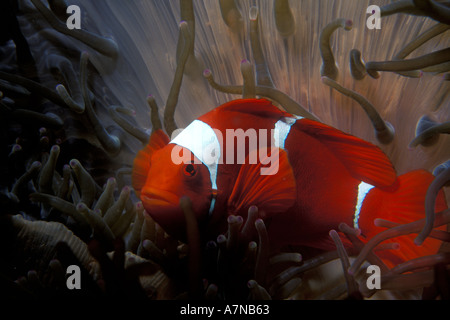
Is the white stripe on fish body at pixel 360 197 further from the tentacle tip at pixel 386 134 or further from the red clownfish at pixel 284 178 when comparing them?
the tentacle tip at pixel 386 134

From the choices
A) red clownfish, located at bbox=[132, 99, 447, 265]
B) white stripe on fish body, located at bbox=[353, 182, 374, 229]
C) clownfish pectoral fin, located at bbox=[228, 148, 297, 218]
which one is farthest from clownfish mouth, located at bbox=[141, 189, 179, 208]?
white stripe on fish body, located at bbox=[353, 182, 374, 229]

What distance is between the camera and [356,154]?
0.86 m

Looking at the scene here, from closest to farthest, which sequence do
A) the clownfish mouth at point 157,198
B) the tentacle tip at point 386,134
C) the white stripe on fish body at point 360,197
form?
the clownfish mouth at point 157,198, the white stripe on fish body at point 360,197, the tentacle tip at point 386,134

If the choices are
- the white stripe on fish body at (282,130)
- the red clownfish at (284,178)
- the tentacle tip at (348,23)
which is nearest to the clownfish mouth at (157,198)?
the red clownfish at (284,178)

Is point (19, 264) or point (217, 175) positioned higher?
point (217, 175)

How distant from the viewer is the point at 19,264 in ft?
2.82

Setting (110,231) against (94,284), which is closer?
(94,284)

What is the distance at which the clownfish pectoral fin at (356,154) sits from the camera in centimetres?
85

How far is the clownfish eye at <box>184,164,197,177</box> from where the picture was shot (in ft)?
2.53

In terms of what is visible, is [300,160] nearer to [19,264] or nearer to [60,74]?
[19,264]

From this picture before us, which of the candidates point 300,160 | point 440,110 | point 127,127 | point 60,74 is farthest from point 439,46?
point 60,74

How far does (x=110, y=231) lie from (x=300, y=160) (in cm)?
57
